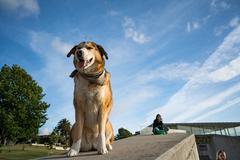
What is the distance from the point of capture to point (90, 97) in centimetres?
312

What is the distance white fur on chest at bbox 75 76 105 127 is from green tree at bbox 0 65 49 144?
21107mm

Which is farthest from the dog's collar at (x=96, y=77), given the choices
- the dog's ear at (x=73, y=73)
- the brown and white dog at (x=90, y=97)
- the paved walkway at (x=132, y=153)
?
the paved walkway at (x=132, y=153)

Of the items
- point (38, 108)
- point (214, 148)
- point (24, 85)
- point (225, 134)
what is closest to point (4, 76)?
point (24, 85)

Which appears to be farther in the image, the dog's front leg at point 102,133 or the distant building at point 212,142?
the distant building at point 212,142

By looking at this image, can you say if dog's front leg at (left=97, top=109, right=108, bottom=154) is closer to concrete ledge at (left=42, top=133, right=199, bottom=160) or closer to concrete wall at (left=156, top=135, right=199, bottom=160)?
concrete ledge at (left=42, top=133, right=199, bottom=160)

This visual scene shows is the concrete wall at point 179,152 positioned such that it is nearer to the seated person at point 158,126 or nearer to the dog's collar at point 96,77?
the dog's collar at point 96,77

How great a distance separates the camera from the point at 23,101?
24.1 metres

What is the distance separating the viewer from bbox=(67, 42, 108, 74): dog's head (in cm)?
293

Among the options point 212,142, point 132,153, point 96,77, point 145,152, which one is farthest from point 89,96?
point 212,142

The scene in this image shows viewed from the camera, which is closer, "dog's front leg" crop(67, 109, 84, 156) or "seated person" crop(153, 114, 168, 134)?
"dog's front leg" crop(67, 109, 84, 156)

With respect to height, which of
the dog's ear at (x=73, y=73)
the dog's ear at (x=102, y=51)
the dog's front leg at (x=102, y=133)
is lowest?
the dog's front leg at (x=102, y=133)

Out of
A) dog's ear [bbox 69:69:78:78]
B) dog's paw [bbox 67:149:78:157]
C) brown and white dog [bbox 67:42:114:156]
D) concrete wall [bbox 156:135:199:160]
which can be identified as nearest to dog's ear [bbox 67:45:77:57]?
brown and white dog [bbox 67:42:114:156]

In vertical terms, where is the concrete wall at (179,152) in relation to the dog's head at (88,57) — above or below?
below

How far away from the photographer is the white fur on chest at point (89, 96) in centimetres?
312
